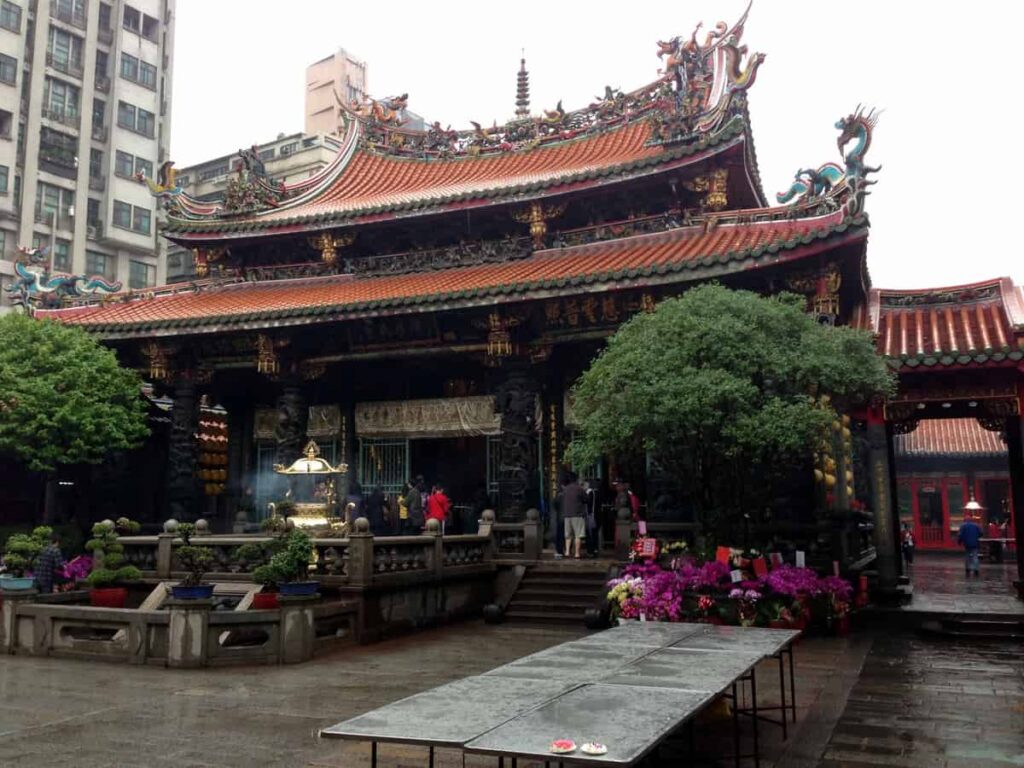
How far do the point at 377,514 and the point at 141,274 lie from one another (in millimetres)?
38019

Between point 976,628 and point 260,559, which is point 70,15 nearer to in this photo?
point 260,559

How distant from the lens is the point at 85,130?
46.3 metres

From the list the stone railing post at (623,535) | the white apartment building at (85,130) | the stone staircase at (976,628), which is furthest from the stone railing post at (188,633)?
the white apartment building at (85,130)

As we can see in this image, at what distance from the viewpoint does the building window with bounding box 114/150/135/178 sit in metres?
48.1

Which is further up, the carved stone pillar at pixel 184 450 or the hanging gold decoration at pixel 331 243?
the hanging gold decoration at pixel 331 243

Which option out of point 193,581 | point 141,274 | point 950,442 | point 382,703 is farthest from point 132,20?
point 382,703

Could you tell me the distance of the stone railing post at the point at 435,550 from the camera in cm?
1340

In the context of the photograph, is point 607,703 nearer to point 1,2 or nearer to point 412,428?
point 412,428

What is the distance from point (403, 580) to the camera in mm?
12469

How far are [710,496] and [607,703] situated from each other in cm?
731

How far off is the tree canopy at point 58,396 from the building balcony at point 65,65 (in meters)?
33.9

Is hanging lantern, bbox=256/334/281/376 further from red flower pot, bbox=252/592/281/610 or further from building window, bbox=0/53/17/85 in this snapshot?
building window, bbox=0/53/17/85

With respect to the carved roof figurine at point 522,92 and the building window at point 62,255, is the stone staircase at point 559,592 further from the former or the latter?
the building window at point 62,255

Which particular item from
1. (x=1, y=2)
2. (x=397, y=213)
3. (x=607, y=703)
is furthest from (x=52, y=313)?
(x=1, y=2)
